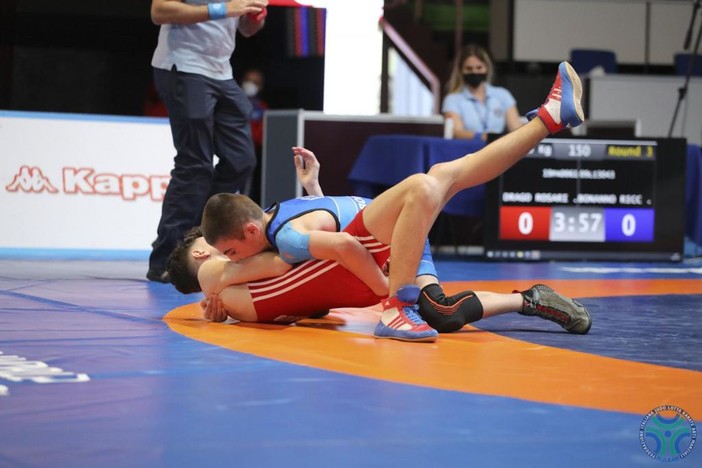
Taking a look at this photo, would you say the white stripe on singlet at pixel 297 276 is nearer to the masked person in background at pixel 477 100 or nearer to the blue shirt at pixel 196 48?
the blue shirt at pixel 196 48

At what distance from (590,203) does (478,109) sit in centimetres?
121

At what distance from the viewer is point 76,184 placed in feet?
21.9

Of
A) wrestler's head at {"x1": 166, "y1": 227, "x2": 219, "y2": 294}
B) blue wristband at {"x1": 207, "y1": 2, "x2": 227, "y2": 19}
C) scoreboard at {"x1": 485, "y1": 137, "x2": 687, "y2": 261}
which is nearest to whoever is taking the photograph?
wrestler's head at {"x1": 166, "y1": 227, "x2": 219, "y2": 294}

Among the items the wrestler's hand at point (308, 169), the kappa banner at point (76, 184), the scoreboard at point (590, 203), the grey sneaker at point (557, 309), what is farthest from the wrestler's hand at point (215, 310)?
the scoreboard at point (590, 203)

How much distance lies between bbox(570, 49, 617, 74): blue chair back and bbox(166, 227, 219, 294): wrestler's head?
9026mm

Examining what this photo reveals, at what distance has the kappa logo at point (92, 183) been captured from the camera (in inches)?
261

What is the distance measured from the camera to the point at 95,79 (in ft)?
30.9

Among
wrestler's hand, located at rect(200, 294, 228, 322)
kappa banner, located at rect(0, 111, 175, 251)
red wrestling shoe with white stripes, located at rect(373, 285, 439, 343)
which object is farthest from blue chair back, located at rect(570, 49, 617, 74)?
red wrestling shoe with white stripes, located at rect(373, 285, 439, 343)

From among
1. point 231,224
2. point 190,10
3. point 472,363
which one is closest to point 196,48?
point 190,10

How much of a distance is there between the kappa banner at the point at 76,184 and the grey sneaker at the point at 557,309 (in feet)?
11.7

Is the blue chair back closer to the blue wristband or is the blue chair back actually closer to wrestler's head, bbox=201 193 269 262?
the blue wristband

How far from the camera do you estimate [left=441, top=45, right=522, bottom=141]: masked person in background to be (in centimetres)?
791

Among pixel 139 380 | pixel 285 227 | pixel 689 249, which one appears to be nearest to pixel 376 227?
pixel 285 227

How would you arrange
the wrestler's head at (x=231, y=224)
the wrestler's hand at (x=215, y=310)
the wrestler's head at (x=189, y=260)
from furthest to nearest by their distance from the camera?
the wrestler's head at (x=189, y=260) → the wrestler's hand at (x=215, y=310) → the wrestler's head at (x=231, y=224)
